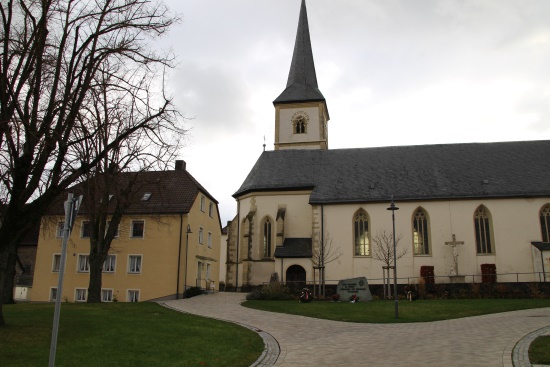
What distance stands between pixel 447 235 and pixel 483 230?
2.28 m

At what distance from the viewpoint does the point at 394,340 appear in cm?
1274

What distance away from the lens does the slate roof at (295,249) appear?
3120 centimetres

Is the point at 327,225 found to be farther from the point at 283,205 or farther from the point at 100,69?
the point at 100,69

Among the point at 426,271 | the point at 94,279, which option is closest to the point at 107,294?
the point at 94,279

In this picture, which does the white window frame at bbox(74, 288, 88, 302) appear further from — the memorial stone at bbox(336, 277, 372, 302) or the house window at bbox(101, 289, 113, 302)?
the memorial stone at bbox(336, 277, 372, 302)

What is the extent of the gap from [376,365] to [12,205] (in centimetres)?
986

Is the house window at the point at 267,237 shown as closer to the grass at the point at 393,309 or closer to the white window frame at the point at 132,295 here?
the white window frame at the point at 132,295

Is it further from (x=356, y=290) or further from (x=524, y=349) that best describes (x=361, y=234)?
(x=524, y=349)

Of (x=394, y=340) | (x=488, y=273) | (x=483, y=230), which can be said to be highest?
(x=483, y=230)

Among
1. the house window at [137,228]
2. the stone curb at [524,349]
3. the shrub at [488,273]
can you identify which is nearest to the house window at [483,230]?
the shrub at [488,273]

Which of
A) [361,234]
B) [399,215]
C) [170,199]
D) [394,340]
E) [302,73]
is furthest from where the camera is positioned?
[302,73]

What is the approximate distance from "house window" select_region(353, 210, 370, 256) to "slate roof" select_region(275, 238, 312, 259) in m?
3.21

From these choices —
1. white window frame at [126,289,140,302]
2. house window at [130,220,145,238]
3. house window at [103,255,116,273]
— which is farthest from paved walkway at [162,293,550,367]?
house window at [103,255,116,273]

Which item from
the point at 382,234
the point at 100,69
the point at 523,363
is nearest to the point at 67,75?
the point at 100,69
